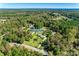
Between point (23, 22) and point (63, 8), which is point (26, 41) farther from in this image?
point (63, 8)

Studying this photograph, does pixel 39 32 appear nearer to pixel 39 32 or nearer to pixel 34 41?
pixel 39 32

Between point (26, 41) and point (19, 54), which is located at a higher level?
point (26, 41)

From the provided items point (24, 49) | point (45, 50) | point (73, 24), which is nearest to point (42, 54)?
point (45, 50)

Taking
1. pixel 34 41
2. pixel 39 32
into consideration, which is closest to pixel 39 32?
pixel 39 32

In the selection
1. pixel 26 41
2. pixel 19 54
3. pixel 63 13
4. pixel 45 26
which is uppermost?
pixel 63 13
